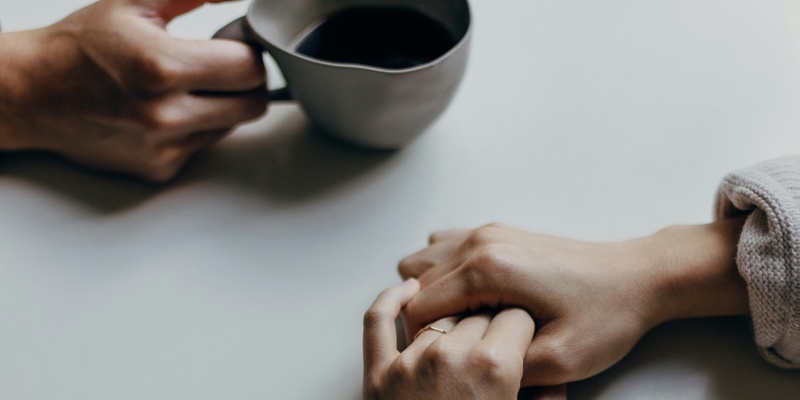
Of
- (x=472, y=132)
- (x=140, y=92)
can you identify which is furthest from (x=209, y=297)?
(x=472, y=132)

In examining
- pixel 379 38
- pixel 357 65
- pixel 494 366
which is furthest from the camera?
pixel 379 38

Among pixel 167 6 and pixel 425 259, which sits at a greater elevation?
pixel 167 6

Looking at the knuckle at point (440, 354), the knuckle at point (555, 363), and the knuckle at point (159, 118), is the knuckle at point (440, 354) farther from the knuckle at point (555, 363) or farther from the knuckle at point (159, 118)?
the knuckle at point (159, 118)

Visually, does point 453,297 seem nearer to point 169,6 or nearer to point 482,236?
point 482,236

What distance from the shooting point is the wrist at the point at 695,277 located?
1.71 feet

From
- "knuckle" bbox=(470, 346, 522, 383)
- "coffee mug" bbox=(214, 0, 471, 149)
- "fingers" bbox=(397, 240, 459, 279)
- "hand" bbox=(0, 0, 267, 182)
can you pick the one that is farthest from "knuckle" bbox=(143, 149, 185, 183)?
"knuckle" bbox=(470, 346, 522, 383)

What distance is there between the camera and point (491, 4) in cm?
77

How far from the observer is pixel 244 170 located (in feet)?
2.12

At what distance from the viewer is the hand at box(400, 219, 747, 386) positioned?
497 millimetres

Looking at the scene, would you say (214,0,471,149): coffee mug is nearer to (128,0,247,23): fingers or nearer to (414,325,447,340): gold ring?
(128,0,247,23): fingers

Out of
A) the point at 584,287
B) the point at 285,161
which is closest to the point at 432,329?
the point at 584,287

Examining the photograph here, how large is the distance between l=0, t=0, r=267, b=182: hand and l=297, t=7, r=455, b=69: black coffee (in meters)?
0.07

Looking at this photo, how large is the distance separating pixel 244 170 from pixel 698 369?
0.43 m

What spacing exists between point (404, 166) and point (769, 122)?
0.36m
